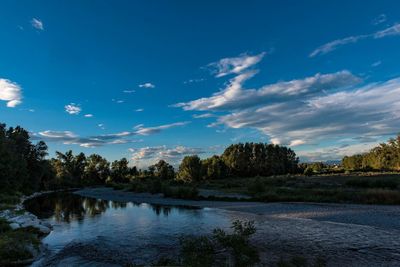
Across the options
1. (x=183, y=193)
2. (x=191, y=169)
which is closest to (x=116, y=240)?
(x=183, y=193)

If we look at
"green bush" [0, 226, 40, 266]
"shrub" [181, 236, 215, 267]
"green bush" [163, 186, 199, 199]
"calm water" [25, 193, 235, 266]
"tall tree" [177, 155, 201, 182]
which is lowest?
"calm water" [25, 193, 235, 266]

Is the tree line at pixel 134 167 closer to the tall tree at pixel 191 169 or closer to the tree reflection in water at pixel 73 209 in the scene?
the tall tree at pixel 191 169

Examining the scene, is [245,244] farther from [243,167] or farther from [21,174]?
[243,167]

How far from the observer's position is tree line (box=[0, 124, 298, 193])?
93.2m

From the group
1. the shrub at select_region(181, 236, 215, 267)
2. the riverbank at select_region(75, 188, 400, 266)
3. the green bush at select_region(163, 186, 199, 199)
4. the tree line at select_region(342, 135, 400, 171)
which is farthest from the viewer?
the tree line at select_region(342, 135, 400, 171)

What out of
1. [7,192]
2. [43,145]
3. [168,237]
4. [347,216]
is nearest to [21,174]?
[7,192]

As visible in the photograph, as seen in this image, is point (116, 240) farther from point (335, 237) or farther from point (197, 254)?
point (197, 254)

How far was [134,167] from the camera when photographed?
19150 centimetres

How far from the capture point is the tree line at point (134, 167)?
306 ft

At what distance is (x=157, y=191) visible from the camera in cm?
8038

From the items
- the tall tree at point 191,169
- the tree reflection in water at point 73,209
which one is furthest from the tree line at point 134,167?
the tree reflection in water at point 73,209

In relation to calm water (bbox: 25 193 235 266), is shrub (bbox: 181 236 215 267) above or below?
above

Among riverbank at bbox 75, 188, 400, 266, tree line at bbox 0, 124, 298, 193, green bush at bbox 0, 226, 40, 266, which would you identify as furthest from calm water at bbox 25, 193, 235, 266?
tree line at bbox 0, 124, 298, 193

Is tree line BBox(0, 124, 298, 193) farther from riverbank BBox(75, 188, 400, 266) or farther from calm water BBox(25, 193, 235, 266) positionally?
riverbank BBox(75, 188, 400, 266)
